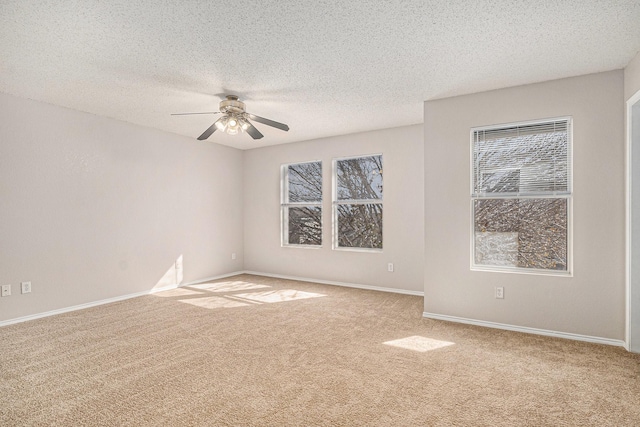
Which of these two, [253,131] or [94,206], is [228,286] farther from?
[253,131]

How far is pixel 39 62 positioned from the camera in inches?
112

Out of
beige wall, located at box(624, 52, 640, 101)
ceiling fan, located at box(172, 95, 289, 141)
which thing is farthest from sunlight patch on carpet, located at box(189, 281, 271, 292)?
beige wall, located at box(624, 52, 640, 101)

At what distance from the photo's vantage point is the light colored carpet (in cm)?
195

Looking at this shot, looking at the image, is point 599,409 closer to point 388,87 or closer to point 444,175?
point 444,175

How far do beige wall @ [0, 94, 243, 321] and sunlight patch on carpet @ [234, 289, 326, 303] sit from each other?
57.5 inches

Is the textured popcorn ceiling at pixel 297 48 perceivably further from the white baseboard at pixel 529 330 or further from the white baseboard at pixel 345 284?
the white baseboard at pixel 345 284

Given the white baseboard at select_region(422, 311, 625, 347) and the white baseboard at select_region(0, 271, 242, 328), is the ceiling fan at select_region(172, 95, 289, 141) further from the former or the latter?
the white baseboard at select_region(422, 311, 625, 347)

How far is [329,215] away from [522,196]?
296 centimetres

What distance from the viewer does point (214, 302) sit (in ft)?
14.5

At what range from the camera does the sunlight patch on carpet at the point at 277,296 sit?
4.59 m

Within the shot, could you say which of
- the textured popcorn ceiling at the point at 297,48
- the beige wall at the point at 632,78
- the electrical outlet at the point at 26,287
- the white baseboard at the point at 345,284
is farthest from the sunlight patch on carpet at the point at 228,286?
the beige wall at the point at 632,78

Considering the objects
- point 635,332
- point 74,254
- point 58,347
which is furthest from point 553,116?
point 74,254

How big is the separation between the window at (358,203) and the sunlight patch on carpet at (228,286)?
156 cm

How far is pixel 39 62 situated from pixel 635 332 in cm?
566
